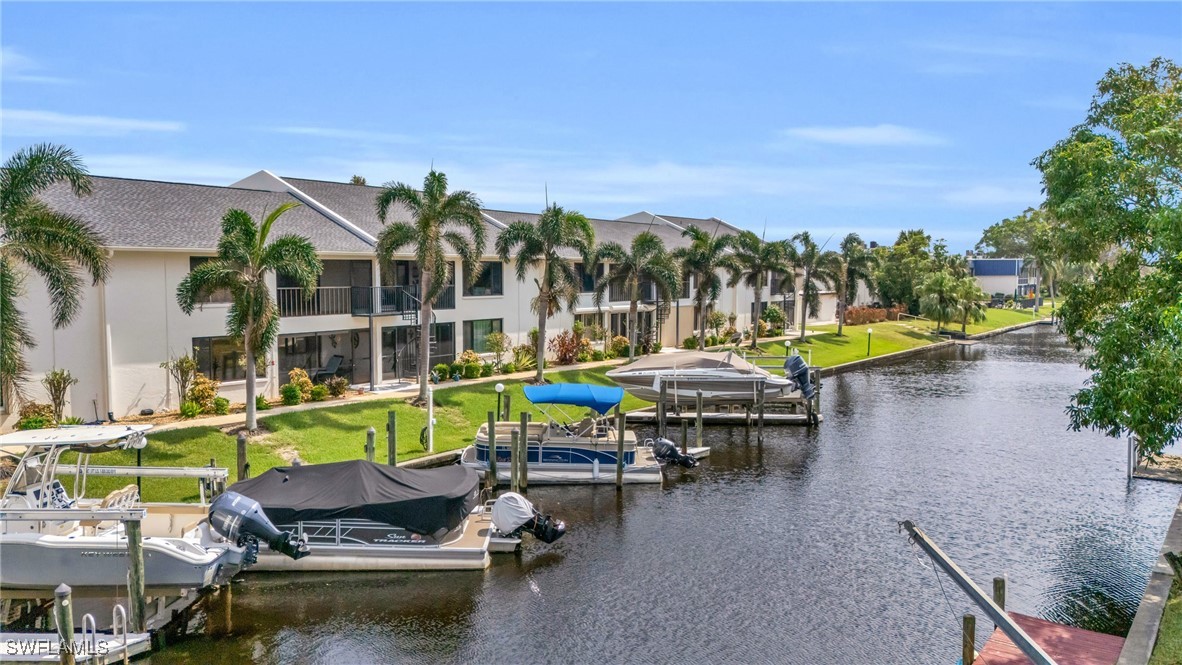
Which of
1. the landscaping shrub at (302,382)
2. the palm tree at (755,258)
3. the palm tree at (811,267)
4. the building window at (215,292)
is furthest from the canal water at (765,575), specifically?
the palm tree at (811,267)

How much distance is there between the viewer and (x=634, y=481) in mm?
28625

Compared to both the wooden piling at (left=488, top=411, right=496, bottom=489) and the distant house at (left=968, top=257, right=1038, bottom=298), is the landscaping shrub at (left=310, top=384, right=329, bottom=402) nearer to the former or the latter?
the wooden piling at (left=488, top=411, right=496, bottom=489)

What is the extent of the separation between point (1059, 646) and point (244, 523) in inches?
673

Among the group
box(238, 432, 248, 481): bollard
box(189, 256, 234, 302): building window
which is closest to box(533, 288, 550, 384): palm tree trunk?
box(189, 256, 234, 302): building window

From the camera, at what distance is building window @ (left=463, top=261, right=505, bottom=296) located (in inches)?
1784

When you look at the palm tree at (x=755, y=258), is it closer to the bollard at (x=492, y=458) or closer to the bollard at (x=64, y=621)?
the bollard at (x=492, y=458)

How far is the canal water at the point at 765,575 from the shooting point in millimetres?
16969

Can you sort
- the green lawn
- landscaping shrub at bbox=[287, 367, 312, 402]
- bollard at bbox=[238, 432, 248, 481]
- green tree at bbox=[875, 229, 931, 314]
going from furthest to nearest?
green tree at bbox=[875, 229, 931, 314] < landscaping shrub at bbox=[287, 367, 312, 402] < the green lawn < bollard at bbox=[238, 432, 248, 481]

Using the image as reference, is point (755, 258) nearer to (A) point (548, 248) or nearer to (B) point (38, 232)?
(A) point (548, 248)

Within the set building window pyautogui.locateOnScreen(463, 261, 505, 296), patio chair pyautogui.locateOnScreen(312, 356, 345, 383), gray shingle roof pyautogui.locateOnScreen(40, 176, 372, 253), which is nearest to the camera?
gray shingle roof pyautogui.locateOnScreen(40, 176, 372, 253)

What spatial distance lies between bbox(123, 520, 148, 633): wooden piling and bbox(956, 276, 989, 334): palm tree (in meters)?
82.0

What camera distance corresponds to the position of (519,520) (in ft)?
71.4

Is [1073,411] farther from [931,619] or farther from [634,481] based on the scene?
[634,481]

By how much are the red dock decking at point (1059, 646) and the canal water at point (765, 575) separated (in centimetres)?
167
